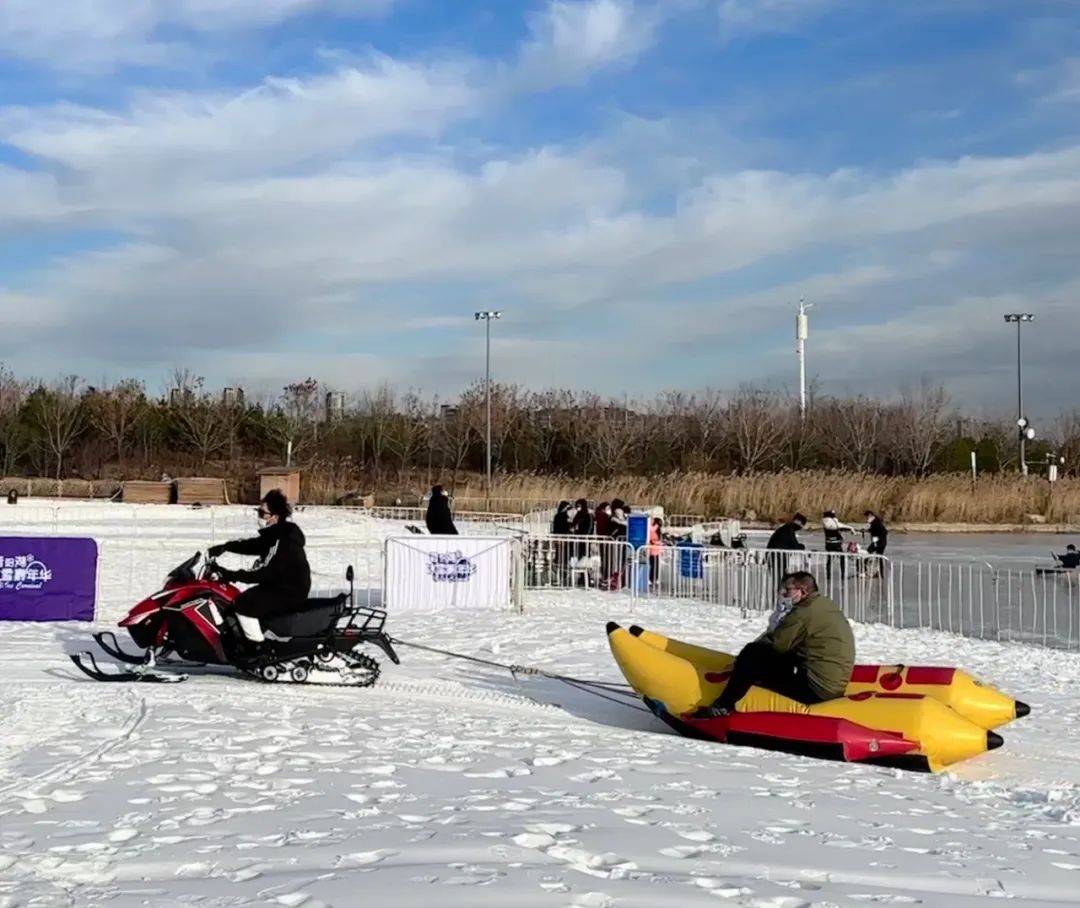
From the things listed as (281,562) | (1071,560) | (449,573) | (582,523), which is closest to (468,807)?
(281,562)

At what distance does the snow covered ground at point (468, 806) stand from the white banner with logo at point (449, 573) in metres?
4.90

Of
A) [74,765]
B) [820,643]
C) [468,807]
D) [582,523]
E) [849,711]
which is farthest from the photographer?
[582,523]

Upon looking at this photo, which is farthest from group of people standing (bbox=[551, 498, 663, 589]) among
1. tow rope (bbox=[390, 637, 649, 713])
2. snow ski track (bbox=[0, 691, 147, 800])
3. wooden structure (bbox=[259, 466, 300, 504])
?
wooden structure (bbox=[259, 466, 300, 504])

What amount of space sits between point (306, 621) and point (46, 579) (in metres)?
5.53

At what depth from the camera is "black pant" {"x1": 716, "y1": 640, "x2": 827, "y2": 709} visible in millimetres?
8164

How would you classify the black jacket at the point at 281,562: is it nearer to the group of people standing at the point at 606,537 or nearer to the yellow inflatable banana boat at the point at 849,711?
the yellow inflatable banana boat at the point at 849,711

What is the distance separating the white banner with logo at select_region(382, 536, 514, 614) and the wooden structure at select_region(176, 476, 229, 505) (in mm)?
29382

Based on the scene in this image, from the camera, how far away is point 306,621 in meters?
9.64

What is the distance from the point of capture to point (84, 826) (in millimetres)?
5180

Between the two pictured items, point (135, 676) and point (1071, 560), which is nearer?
point (135, 676)

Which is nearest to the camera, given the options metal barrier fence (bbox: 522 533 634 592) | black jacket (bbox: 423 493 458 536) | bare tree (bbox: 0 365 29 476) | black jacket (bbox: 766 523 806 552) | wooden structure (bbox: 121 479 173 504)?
black jacket (bbox: 766 523 806 552)

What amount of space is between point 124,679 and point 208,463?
5118 cm

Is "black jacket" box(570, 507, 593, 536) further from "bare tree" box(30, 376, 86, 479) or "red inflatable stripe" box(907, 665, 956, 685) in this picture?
"bare tree" box(30, 376, 86, 479)

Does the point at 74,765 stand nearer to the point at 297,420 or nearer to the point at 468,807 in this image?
the point at 468,807
